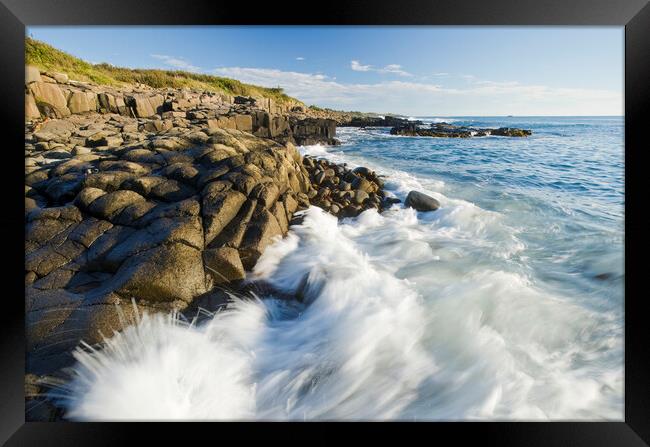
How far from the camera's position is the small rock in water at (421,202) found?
5852 mm

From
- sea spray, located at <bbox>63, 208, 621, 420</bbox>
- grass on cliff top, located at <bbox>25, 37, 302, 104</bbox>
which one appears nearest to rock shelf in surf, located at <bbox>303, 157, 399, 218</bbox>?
sea spray, located at <bbox>63, 208, 621, 420</bbox>

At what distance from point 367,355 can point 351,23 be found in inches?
103

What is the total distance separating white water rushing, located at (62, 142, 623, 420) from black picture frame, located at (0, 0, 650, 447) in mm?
184

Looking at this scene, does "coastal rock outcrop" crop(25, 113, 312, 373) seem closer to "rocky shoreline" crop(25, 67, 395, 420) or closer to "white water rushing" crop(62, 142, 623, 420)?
"rocky shoreline" crop(25, 67, 395, 420)

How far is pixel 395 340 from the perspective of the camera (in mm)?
2904

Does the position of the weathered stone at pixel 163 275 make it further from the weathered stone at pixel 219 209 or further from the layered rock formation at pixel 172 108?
the layered rock formation at pixel 172 108

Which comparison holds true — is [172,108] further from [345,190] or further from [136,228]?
[136,228]

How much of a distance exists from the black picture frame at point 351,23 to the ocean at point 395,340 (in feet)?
0.54

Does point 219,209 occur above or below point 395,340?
above

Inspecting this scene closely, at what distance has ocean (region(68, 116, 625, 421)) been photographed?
2426mm

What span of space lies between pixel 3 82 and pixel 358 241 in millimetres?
3869

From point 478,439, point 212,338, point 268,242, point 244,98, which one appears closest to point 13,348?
point 212,338

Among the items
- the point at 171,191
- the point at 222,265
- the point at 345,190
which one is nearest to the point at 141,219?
the point at 171,191

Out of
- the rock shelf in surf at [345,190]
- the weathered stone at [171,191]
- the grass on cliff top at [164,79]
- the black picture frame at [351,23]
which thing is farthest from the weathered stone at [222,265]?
the grass on cliff top at [164,79]
